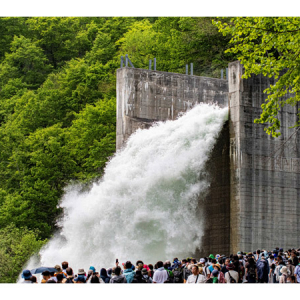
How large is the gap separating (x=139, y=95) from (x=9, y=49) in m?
32.7

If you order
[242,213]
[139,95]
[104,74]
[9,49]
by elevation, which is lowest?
[242,213]

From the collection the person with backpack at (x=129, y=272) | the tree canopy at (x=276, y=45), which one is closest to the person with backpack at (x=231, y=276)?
the person with backpack at (x=129, y=272)

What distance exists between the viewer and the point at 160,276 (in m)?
17.2

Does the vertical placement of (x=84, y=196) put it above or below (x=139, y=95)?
below

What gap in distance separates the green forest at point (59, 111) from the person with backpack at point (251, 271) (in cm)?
2278

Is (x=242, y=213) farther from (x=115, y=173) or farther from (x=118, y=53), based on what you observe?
(x=118, y=53)

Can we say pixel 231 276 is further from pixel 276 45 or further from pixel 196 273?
Result: pixel 276 45

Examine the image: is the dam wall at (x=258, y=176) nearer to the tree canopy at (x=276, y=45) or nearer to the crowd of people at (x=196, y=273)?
the tree canopy at (x=276, y=45)

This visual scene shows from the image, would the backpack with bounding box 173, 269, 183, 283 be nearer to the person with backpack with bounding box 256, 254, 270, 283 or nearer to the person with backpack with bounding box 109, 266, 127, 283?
the person with backpack with bounding box 109, 266, 127, 283

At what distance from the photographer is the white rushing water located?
3172 cm

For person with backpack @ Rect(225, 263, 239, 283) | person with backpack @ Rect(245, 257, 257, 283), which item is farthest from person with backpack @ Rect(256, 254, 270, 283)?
person with backpack @ Rect(225, 263, 239, 283)

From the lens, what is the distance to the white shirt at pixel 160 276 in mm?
17156

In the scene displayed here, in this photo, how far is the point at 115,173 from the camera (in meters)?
33.9

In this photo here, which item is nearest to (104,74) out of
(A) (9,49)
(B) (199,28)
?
(B) (199,28)
